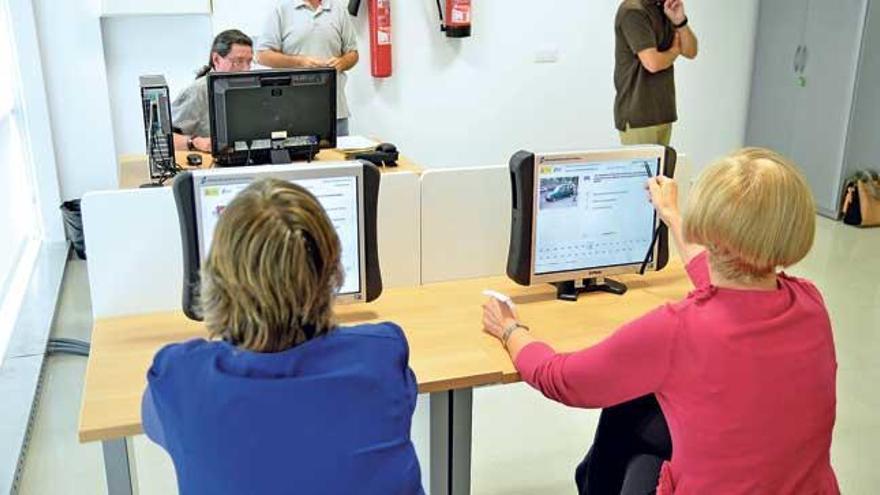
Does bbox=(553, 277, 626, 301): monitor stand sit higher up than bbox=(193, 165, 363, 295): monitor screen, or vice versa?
bbox=(193, 165, 363, 295): monitor screen

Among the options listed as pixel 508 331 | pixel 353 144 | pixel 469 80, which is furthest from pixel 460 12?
pixel 508 331

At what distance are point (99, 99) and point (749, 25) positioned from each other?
4.25 meters

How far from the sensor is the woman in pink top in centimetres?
148

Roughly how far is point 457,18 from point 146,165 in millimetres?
2248

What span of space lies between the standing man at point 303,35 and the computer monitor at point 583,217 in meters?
2.77

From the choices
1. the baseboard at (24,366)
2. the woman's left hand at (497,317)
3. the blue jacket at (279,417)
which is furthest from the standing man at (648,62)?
the blue jacket at (279,417)

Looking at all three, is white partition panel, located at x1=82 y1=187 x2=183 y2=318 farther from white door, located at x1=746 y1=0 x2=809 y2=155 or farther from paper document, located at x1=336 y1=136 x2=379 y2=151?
white door, located at x1=746 y1=0 x2=809 y2=155

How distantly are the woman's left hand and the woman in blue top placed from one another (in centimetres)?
74

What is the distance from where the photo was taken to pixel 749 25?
6.04 meters

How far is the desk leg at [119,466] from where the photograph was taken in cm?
178

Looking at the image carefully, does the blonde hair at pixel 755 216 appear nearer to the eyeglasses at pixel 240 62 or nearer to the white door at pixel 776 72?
the eyeglasses at pixel 240 62

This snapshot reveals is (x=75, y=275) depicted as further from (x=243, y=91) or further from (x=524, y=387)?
(x=524, y=387)

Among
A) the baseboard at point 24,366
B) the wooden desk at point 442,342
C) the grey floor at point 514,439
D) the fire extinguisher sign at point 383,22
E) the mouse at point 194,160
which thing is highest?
the fire extinguisher sign at point 383,22

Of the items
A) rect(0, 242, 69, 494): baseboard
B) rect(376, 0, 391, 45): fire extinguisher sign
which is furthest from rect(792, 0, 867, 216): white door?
rect(0, 242, 69, 494): baseboard
